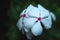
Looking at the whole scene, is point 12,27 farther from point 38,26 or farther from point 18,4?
point 38,26

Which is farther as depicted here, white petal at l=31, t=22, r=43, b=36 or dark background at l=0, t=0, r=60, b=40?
dark background at l=0, t=0, r=60, b=40

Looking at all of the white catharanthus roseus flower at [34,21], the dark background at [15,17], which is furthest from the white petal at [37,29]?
the dark background at [15,17]

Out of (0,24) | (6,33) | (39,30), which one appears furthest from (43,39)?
(0,24)

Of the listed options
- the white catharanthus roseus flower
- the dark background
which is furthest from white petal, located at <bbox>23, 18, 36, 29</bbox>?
the dark background

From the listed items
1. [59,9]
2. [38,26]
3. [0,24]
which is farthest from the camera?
[0,24]

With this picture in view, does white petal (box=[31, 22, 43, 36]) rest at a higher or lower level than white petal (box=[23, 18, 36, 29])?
lower

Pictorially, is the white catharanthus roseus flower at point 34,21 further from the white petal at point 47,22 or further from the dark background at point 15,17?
the dark background at point 15,17

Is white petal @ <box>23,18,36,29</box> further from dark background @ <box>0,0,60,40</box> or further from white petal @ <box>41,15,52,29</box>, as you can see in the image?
dark background @ <box>0,0,60,40</box>

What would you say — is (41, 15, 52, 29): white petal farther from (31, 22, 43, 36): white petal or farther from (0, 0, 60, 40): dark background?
(0, 0, 60, 40): dark background
